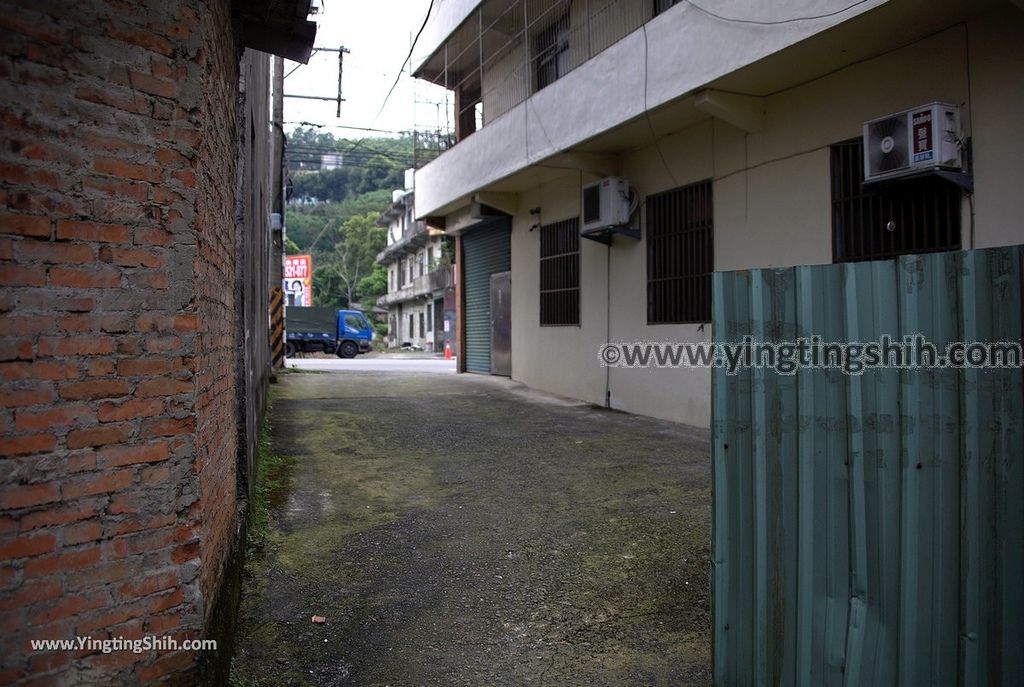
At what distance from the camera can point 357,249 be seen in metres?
49.4

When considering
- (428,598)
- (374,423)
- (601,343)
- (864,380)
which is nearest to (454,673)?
(428,598)

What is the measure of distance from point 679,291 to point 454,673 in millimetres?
6771

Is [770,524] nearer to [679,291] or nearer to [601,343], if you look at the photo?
[679,291]

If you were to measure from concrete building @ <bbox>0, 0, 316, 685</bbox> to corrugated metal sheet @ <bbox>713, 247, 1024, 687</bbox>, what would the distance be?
1.95 m

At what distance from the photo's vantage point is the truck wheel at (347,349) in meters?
29.4

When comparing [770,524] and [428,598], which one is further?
[428,598]

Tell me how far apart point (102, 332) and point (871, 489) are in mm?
2535

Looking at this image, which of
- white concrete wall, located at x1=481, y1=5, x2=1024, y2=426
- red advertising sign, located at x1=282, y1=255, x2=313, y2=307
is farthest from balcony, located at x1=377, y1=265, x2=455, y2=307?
white concrete wall, located at x1=481, y1=5, x2=1024, y2=426

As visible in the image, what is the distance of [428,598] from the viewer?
3.74 meters

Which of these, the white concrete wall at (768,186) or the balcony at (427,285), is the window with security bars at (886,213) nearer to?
the white concrete wall at (768,186)

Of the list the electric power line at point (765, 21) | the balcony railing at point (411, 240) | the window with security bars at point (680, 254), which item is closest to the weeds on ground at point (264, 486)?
the window with security bars at point (680, 254)

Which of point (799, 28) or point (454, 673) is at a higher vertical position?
point (799, 28)

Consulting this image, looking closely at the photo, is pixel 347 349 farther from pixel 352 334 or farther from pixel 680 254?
pixel 680 254

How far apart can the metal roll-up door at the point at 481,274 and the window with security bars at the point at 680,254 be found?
4.97 meters
